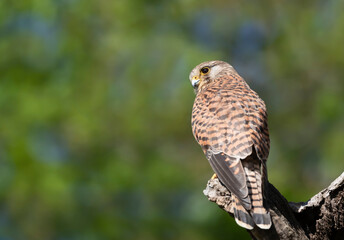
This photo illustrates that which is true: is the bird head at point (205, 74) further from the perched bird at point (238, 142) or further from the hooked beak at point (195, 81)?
the perched bird at point (238, 142)

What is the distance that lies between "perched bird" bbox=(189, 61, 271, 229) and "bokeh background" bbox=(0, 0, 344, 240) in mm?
2683

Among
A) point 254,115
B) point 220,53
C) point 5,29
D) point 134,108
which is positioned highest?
point 5,29

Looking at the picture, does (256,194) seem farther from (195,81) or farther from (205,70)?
(205,70)

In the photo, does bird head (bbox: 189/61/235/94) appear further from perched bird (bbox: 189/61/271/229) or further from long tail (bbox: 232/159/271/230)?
long tail (bbox: 232/159/271/230)

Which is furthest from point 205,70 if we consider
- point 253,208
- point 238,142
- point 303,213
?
point 253,208

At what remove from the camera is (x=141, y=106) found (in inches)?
413

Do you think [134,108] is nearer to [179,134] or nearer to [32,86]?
[179,134]

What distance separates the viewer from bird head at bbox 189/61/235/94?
6764 millimetres

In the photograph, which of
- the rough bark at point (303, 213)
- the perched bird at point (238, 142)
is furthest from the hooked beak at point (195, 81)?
the rough bark at point (303, 213)

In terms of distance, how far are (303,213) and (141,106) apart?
6164mm

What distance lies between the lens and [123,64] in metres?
11.4

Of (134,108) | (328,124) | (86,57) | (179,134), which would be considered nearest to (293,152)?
(328,124)

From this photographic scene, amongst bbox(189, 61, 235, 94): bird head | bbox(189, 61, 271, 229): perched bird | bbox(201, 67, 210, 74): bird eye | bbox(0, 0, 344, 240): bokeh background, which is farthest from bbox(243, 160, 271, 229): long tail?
bbox(0, 0, 344, 240): bokeh background

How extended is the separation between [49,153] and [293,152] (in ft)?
13.4
